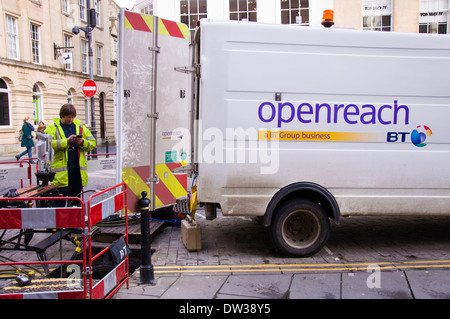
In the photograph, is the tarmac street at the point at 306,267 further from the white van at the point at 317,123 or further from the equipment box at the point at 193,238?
the white van at the point at 317,123

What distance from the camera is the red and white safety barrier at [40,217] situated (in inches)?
128

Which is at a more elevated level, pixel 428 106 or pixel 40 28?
pixel 40 28

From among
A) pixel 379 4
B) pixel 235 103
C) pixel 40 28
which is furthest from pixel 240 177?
pixel 40 28

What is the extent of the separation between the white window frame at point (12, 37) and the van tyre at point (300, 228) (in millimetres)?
22711

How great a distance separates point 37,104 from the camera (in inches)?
981

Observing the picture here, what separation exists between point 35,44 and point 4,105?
4.99 meters

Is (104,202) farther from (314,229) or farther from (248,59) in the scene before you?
(314,229)

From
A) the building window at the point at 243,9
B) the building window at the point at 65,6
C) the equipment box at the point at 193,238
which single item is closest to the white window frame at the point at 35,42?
the building window at the point at 65,6

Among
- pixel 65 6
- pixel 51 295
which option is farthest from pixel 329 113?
pixel 65 6

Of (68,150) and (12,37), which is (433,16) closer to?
(68,150)

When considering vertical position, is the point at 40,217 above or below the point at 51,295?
above
